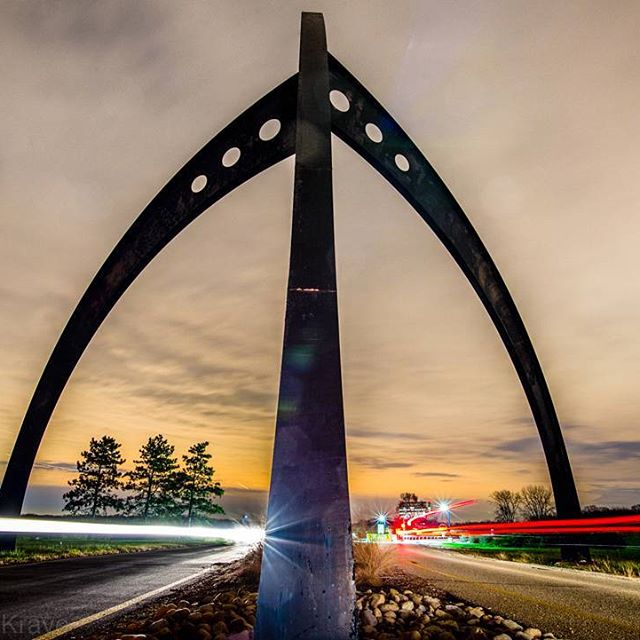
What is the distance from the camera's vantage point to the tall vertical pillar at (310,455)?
3562 millimetres

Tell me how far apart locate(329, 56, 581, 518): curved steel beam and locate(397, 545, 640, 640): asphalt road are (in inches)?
112

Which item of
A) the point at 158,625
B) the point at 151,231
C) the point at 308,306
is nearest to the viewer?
the point at 158,625

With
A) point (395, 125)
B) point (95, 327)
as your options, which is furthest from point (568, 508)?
point (95, 327)

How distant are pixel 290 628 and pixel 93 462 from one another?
5701cm

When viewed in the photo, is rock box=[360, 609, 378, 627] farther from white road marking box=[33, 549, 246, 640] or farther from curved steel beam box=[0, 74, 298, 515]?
curved steel beam box=[0, 74, 298, 515]

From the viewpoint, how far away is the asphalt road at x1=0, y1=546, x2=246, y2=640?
473cm

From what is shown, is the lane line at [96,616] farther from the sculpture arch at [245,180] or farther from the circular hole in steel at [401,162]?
the circular hole in steel at [401,162]

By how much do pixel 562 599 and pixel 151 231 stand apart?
30.7 feet

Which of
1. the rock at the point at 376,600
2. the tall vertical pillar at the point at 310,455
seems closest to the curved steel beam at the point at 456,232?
the tall vertical pillar at the point at 310,455

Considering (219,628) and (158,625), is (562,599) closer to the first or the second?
(219,628)

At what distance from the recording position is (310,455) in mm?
4055

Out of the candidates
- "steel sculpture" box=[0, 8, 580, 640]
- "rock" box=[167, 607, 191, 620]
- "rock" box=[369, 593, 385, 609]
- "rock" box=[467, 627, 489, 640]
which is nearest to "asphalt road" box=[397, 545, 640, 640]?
"rock" box=[467, 627, 489, 640]

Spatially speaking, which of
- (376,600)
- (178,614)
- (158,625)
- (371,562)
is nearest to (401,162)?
(371,562)

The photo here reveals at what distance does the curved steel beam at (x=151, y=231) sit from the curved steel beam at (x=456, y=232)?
3.92 ft
